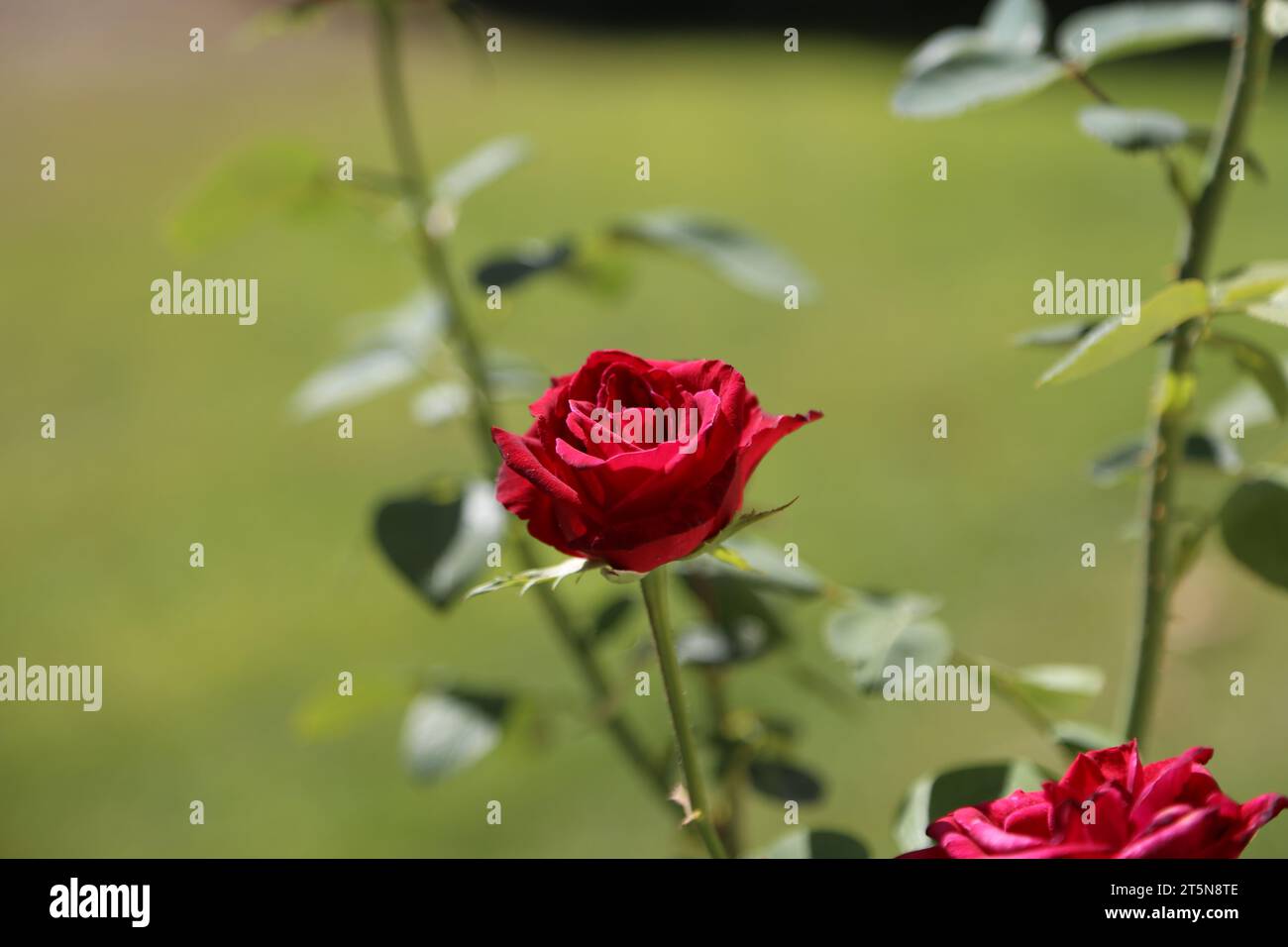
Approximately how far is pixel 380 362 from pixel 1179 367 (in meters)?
0.46

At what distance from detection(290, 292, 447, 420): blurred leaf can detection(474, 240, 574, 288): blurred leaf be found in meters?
0.06

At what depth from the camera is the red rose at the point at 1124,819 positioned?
1.21 feet

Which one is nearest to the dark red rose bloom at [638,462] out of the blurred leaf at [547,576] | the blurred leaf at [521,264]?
the blurred leaf at [547,576]

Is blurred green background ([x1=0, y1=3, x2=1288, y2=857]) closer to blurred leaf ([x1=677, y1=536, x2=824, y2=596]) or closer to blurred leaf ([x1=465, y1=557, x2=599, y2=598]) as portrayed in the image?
blurred leaf ([x1=677, y1=536, x2=824, y2=596])

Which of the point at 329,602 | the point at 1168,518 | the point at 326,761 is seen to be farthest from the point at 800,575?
the point at 329,602

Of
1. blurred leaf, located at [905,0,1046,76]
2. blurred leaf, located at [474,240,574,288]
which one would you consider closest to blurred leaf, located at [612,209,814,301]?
blurred leaf, located at [474,240,574,288]

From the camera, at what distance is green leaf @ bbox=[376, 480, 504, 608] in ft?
2.31

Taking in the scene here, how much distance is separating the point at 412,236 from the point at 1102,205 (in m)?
3.48

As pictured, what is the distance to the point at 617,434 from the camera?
16.3 inches

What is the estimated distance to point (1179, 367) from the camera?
0.56 m

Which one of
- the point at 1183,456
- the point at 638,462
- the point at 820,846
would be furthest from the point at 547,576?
the point at 1183,456

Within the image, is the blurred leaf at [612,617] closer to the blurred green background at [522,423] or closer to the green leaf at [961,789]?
the blurred green background at [522,423]

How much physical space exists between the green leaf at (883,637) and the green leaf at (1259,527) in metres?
0.12
